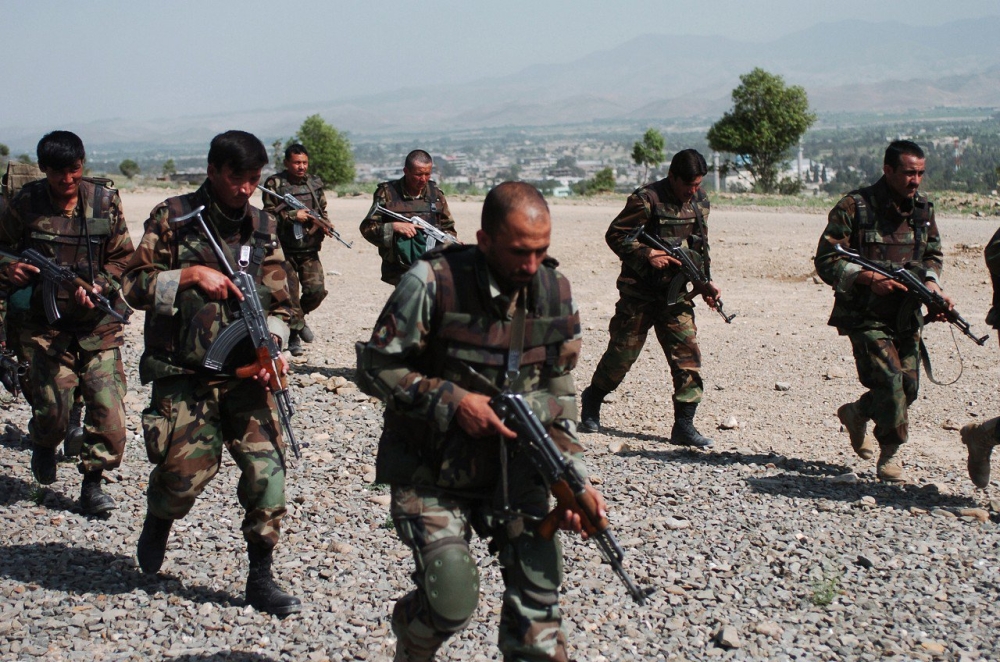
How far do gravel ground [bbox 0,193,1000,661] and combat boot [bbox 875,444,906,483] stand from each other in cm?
6

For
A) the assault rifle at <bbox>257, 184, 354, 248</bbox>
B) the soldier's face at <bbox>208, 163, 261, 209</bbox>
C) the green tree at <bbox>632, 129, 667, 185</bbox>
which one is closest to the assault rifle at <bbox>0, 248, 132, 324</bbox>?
the soldier's face at <bbox>208, 163, 261, 209</bbox>

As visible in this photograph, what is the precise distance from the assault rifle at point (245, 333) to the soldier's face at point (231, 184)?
0.09m

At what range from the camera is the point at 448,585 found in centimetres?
310

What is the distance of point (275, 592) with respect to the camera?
4305mm

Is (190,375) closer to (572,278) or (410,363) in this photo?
(410,363)

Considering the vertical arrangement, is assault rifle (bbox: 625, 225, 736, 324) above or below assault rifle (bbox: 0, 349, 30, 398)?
above

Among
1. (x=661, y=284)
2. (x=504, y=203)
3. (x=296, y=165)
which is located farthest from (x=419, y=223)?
(x=504, y=203)

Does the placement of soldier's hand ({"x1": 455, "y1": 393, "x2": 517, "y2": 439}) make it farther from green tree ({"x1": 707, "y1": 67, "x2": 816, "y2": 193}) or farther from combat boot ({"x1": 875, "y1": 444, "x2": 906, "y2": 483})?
green tree ({"x1": 707, "y1": 67, "x2": 816, "y2": 193})

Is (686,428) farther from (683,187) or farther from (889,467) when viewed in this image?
(683,187)

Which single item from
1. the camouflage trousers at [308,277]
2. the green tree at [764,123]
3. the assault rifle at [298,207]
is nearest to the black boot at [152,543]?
the camouflage trousers at [308,277]

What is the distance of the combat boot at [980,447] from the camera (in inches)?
228

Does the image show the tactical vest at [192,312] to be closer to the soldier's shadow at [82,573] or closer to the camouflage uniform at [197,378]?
the camouflage uniform at [197,378]

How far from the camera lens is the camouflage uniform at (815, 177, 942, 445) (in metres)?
6.02

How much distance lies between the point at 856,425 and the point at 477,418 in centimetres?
414
